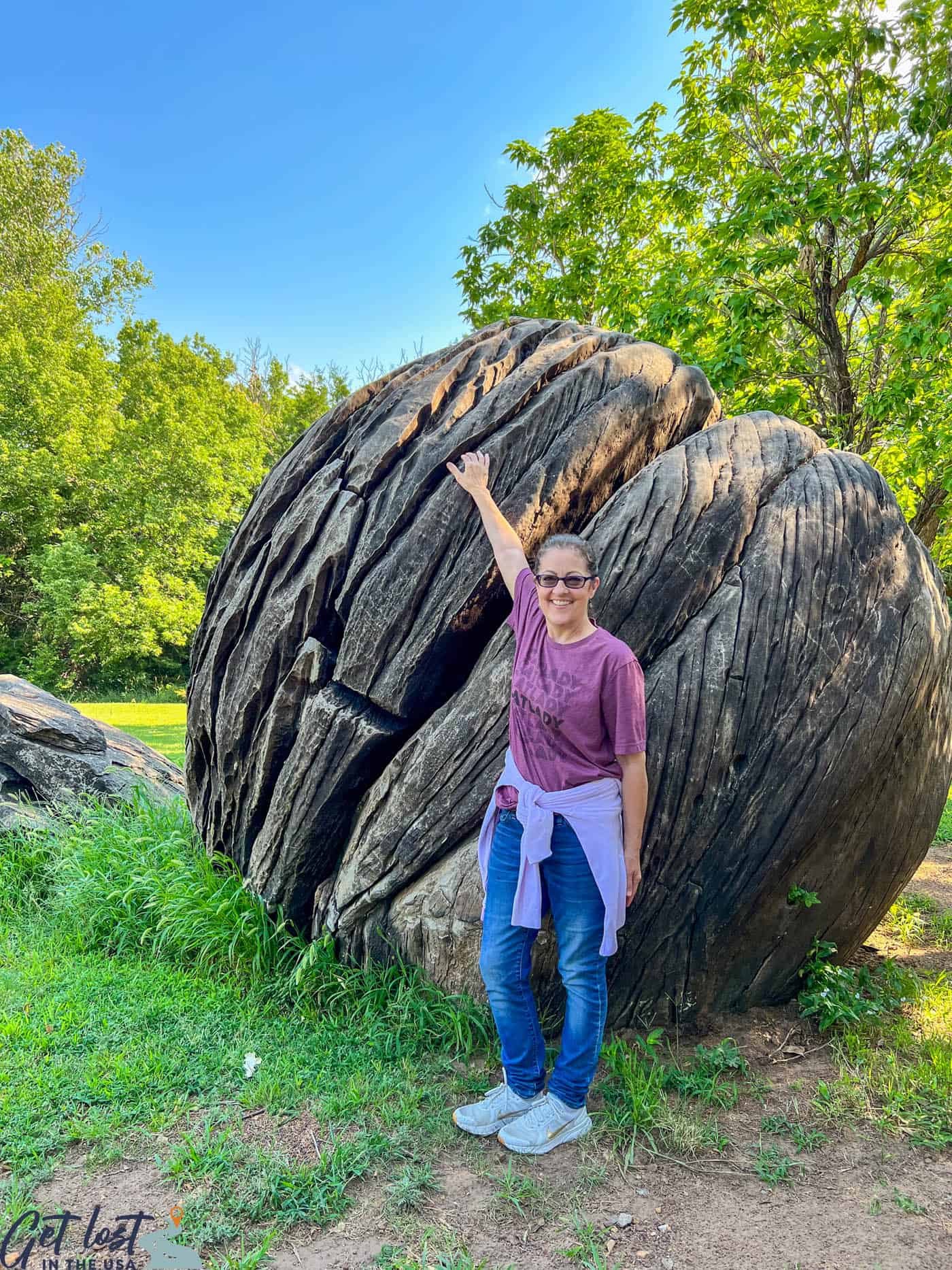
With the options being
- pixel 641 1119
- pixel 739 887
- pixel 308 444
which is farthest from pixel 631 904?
pixel 308 444

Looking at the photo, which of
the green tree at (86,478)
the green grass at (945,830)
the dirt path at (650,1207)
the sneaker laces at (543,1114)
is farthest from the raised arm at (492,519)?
the green tree at (86,478)

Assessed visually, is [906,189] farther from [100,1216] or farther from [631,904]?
[100,1216]

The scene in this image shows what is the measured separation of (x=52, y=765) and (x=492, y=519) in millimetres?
4981

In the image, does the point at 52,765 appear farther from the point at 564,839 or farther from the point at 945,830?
the point at 945,830

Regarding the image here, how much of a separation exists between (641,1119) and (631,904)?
0.85 m

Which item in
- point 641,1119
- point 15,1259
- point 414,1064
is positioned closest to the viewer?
point 15,1259

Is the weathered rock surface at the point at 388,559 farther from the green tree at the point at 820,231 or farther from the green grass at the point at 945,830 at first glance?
the green grass at the point at 945,830

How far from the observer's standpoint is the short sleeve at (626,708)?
9.32 feet

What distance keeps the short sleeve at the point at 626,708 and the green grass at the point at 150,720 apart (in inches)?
399

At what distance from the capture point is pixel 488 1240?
8.57 ft

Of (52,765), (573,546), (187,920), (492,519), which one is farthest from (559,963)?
(52,765)

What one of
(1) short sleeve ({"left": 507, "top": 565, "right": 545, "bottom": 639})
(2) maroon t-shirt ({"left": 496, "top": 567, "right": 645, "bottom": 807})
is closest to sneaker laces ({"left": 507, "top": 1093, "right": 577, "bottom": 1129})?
(2) maroon t-shirt ({"left": 496, "top": 567, "right": 645, "bottom": 807})

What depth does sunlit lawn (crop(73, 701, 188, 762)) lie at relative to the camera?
13531 mm

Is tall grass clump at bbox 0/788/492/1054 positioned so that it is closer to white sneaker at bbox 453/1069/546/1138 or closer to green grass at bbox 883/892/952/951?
white sneaker at bbox 453/1069/546/1138
